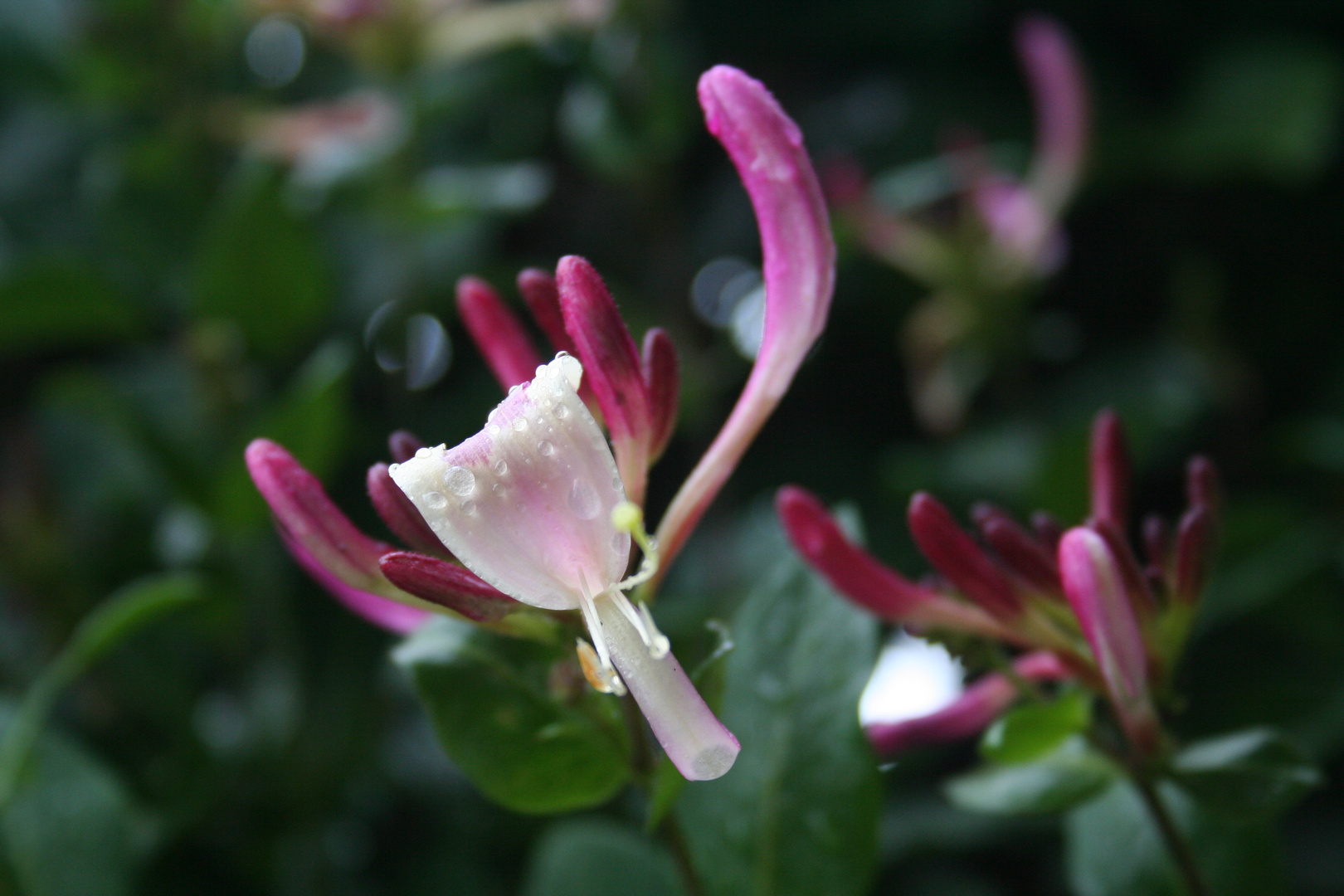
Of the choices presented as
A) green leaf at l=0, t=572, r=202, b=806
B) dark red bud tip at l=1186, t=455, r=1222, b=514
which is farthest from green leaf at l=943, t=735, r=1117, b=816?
green leaf at l=0, t=572, r=202, b=806

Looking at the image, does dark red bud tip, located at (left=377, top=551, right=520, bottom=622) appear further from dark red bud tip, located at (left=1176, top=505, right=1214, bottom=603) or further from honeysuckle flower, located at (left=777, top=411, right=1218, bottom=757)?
dark red bud tip, located at (left=1176, top=505, right=1214, bottom=603)

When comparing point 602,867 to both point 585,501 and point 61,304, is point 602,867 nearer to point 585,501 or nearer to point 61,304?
point 585,501

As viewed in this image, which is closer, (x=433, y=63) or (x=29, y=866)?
(x=29, y=866)

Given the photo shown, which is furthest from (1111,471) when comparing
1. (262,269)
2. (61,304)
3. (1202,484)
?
(61,304)

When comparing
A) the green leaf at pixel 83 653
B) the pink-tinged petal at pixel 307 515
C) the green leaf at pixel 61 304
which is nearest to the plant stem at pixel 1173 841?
the pink-tinged petal at pixel 307 515

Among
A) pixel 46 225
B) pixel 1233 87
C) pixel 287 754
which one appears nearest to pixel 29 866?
pixel 287 754

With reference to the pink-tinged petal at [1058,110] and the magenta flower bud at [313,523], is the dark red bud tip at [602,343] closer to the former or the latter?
the magenta flower bud at [313,523]

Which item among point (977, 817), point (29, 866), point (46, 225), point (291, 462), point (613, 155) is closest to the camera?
point (291, 462)

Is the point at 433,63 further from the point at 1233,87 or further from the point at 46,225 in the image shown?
the point at 1233,87
